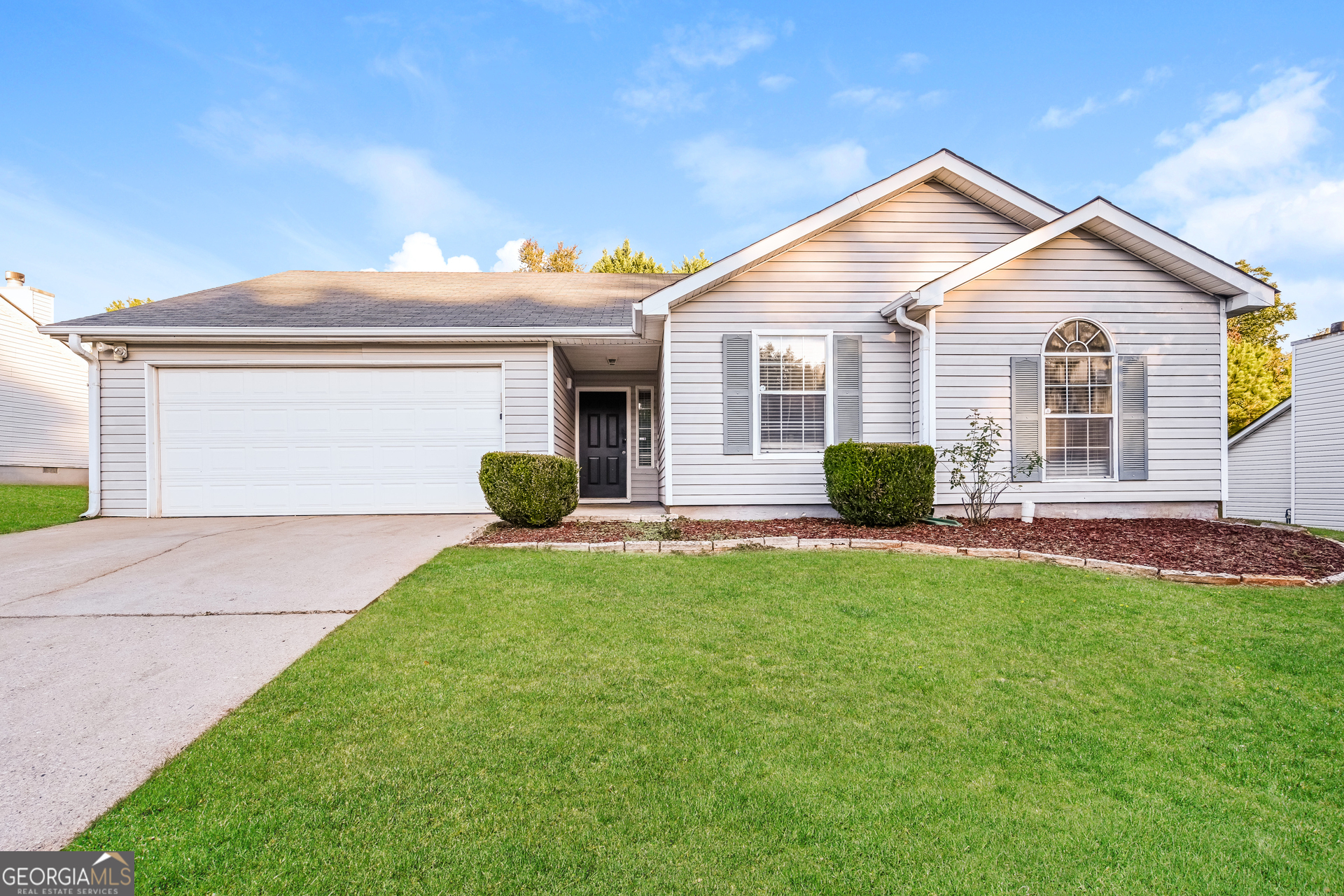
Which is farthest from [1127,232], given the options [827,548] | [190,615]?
[190,615]

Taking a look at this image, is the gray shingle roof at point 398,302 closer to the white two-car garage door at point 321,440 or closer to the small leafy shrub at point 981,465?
the white two-car garage door at point 321,440

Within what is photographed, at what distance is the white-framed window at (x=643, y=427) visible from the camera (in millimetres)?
11203

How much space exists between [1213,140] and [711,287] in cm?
1624

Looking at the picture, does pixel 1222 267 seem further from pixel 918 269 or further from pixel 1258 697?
pixel 1258 697

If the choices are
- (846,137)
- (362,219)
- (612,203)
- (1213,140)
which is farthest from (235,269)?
(1213,140)

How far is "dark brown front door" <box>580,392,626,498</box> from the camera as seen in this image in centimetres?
1122

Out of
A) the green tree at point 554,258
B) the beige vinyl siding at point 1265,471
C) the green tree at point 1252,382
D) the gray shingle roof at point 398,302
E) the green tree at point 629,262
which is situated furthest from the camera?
the green tree at point 554,258

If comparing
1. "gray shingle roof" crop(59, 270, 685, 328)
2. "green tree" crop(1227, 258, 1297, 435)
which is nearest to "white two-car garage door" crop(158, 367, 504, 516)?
"gray shingle roof" crop(59, 270, 685, 328)

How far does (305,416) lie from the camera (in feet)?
26.7

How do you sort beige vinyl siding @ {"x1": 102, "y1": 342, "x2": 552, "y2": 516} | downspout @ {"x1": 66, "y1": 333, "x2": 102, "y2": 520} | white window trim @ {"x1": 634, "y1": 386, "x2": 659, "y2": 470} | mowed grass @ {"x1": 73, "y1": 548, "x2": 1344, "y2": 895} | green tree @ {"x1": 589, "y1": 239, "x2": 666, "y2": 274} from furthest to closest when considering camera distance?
green tree @ {"x1": 589, "y1": 239, "x2": 666, "y2": 274} < white window trim @ {"x1": 634, "y1": 386, "x2": 659, "y2": 470} < beige vinyl siding @ {"x1": 102, "y1": 342, "x2": 552, "y2": 516} < downspout @ {"x1": 66, "y1": 333, "x2": 102, "y2": 520} < mowed grass @ {"x1": 73, "y1": 548, "x2": 1344, "y2": 895}

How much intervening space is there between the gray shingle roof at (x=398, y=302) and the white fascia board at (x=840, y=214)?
1177 millimetres

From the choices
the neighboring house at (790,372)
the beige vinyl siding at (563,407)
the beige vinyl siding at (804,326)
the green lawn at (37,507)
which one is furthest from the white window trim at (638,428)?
the green lawn at (37,507)

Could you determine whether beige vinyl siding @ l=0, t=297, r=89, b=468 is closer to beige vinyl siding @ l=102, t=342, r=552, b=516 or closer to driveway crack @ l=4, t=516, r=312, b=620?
beige vinyl siding @ l=102, t=342, r=552, b=516

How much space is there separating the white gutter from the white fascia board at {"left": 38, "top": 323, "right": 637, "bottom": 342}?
142 inches
